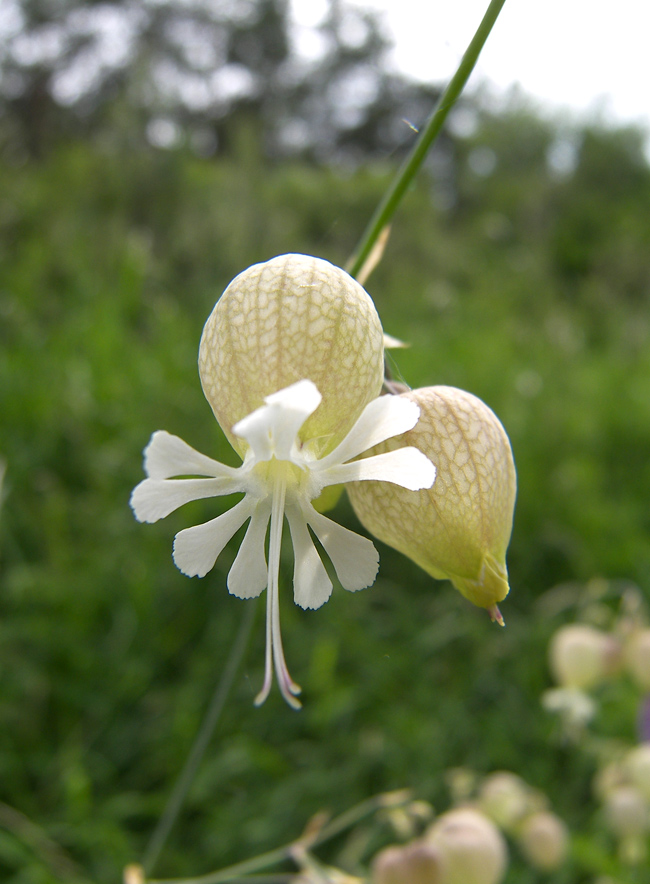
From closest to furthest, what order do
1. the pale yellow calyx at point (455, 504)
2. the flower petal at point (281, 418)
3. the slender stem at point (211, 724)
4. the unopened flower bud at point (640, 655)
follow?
the flower petal at point (281, 418)
the pale yellow calyx at point (455, 504)
the slender stem at point (211, 724)
the unopened flower bud at point (640, 655)

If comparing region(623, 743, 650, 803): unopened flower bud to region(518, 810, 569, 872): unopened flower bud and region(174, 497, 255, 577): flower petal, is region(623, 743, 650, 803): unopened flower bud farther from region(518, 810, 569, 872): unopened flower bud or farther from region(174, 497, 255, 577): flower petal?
region(174, 497, 255, 577): flower petal

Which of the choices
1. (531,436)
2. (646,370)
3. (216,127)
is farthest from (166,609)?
(216,127)

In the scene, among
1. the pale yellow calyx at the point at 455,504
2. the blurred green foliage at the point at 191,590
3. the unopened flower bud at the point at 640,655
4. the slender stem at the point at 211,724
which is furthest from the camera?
the blurred green foliage at the point at 191,590

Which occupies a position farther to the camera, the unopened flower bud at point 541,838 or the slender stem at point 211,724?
the unopened flower bud at point 541,838

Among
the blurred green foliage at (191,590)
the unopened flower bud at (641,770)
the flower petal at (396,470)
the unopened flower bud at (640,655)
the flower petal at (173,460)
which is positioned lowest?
the blurred green foliage at (191,590)

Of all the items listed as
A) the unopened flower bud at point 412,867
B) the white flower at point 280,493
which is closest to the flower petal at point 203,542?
the white flower at point 280,493

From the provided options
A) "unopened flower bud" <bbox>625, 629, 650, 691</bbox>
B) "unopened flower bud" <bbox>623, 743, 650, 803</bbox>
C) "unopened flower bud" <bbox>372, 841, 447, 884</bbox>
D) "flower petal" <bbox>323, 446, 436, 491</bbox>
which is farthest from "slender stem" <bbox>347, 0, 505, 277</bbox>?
"unopened flower bud" <bbox>623, 743, 650, 803</bbox>

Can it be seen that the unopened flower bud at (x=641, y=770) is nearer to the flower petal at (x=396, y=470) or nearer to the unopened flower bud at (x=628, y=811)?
the unopened flower bud at (x=628, y=811)
